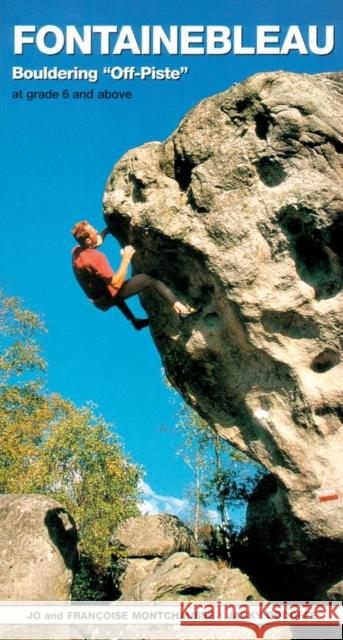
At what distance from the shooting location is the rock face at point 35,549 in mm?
17031

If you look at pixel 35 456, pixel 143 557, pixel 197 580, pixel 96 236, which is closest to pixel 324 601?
pixel 197 580

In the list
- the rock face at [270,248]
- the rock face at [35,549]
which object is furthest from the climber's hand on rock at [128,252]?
the rock face at [35,549]

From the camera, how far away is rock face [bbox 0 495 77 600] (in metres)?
17.0

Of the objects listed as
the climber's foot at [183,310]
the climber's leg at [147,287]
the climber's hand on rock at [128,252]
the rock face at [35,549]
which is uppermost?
the climber's hand on rock at [128,252]

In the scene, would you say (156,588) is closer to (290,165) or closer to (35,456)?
(290,165)

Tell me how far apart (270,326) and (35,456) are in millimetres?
24318

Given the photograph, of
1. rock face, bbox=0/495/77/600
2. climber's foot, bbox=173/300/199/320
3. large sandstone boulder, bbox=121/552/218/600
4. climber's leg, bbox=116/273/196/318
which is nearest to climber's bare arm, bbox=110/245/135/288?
climber's leg, bbox=116/273/196/318

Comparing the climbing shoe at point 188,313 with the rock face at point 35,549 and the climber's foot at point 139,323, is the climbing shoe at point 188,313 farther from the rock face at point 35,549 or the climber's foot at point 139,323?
the rock face at point 35,549

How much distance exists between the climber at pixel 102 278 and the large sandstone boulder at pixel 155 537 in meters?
13.0

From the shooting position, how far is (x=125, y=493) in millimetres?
32688

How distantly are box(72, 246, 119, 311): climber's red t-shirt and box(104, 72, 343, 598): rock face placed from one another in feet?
3.88

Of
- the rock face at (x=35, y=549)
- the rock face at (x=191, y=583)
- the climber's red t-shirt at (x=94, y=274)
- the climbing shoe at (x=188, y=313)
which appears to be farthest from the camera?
the rock face at (x=35, y=549)

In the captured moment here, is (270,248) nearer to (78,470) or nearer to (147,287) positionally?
(147,287)

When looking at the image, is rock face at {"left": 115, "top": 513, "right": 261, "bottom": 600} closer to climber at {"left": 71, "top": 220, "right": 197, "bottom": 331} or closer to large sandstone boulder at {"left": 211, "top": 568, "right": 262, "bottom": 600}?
large sandstone boulder at {"left": 211, "top": 568, "right": 262, "bottom": 600}
